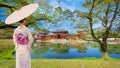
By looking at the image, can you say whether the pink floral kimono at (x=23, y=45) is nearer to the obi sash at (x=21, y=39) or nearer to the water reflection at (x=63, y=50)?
the obi sash at (x=21, y=39)

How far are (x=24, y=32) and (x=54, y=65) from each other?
2.76m

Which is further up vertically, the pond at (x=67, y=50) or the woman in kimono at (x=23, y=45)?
the woman in kimono at (x=23, y=45)

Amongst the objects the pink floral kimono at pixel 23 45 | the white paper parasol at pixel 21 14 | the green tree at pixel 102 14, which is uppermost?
the green tree at pixel 102 14

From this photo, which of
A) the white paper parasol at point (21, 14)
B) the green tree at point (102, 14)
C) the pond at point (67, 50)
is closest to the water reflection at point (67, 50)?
the pond at point (67, 50)

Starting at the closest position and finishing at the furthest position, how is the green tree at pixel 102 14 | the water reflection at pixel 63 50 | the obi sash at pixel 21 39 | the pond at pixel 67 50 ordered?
the obi sash at pixel 21 39 < the green tree at pixel 102 14 < the pond at pixel 67 50 < the water reflection at pixel 63 50

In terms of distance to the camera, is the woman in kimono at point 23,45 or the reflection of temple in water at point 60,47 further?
the reflection of temple in water at point 60,47

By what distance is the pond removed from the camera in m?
17.8

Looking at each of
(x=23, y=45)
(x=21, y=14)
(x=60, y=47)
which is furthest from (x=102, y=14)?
(x=23, y=45)

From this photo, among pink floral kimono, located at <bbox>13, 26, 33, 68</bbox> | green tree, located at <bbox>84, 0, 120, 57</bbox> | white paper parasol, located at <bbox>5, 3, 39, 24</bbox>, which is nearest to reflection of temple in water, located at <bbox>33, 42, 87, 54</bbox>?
green tree, located at <bbox>84, 0, 120, 57</bbox>

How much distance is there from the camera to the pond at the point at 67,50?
17750 millimetres

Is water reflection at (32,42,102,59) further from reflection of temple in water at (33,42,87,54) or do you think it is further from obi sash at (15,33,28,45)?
obi sash at (15,33,28,45)

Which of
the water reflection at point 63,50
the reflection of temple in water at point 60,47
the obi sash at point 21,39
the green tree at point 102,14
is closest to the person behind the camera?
the obi sash at point 21,39

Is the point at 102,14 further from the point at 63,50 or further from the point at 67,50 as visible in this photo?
the point at 63,50

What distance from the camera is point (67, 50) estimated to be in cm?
2003
